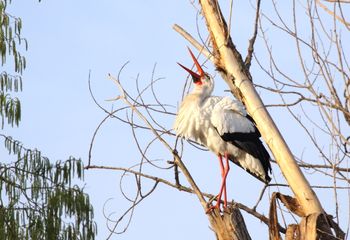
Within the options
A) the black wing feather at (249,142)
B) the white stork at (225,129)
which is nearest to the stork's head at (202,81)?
the white stork at (225,129)

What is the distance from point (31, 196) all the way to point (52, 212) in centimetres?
26

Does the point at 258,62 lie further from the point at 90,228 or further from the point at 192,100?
the point at 90,228

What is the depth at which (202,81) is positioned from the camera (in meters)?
7.04

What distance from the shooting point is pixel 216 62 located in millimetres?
5305

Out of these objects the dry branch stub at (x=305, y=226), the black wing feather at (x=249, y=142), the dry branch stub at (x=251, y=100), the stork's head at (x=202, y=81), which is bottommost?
the dry branch stub at (x=305, y=226)

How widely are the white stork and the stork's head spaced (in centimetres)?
5

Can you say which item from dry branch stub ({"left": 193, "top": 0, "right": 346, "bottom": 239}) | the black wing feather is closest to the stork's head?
the black wing feather

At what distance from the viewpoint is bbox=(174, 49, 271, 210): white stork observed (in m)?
6.59

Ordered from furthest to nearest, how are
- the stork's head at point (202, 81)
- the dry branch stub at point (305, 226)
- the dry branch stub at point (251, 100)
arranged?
the stork's head at point (202, 81) < the dry branch stub at point (251, 100) < the dry branch stub at point (305, 226)

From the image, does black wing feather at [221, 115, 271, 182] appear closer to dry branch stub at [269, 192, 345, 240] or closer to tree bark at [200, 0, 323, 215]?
tree bark at [200, 0, 323, 215]

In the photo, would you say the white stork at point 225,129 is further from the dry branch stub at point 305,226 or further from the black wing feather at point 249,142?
the dry branch stub at point 305,226

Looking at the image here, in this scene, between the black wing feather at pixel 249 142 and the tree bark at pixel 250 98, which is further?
the black wing feather at pixel 249 142

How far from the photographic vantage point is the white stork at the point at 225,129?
260 inches

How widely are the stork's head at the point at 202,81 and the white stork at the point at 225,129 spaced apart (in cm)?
5
